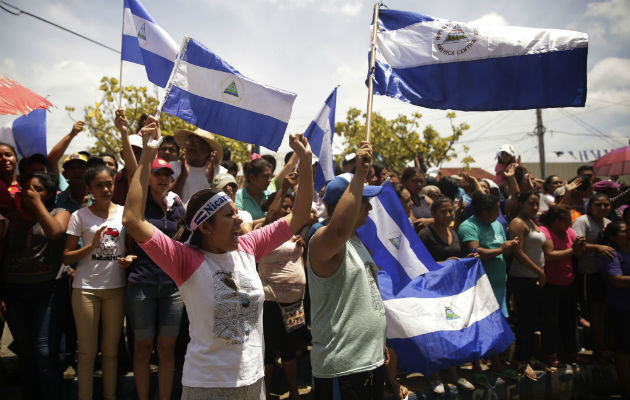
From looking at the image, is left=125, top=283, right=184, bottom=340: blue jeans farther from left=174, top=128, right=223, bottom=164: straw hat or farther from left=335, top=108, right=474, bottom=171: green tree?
left=335, top=108, right=474, bottom=171: green tree

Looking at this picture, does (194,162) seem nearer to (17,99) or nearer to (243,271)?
(17,99)

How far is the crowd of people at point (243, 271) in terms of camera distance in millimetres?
2391

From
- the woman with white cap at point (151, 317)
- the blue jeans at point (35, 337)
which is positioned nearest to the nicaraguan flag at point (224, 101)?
the woman with white cap at point (151, 317)

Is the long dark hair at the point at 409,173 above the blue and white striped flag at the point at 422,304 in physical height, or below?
above

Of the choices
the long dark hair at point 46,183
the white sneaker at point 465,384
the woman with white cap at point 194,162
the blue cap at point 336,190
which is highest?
the woman with white cap at point 194,162

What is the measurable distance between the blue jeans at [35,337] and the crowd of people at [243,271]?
1cm

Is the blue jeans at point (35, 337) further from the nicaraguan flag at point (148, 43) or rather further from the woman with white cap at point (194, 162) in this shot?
the nicaraguan flag at point (148, 43)

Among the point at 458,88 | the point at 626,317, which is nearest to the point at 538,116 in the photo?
the point at 626,317

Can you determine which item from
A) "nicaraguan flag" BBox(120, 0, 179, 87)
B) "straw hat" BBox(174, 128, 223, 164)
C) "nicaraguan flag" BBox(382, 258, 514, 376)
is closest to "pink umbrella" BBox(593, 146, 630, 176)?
"nicaraguan flag" BBox(382, 258, 514, 376)

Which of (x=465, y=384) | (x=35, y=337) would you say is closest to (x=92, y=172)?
(x=35, y=337)

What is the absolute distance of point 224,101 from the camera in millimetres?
4227

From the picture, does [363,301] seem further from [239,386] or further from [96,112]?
[96,112]

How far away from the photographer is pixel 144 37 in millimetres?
4578

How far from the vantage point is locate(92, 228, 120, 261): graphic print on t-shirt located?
3844 mm
